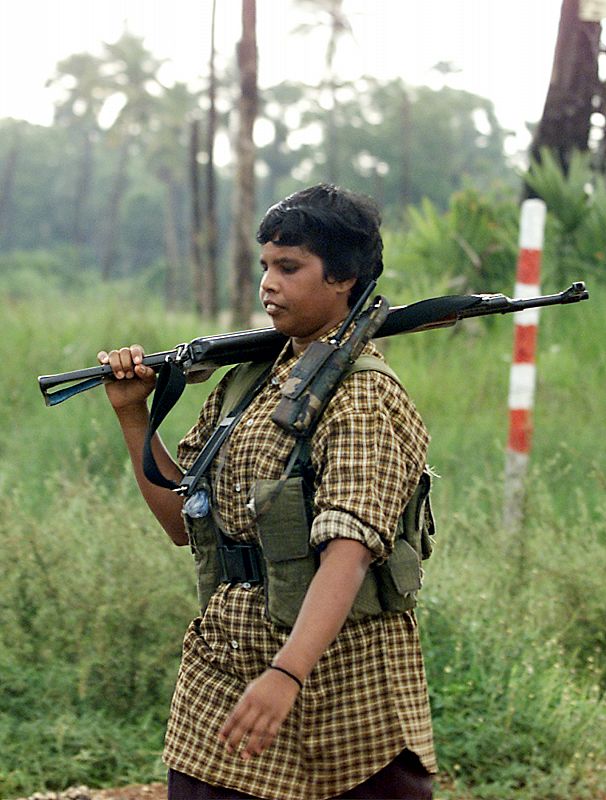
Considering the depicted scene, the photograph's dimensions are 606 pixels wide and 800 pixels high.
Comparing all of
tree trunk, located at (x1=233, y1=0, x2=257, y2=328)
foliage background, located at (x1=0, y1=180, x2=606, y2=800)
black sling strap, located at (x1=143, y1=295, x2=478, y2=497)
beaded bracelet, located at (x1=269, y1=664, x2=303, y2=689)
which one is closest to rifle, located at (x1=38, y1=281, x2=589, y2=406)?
black sling strap, located at (x1=143, y1=295, x2=478, y2=497)

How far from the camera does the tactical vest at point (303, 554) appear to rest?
243 centimetres

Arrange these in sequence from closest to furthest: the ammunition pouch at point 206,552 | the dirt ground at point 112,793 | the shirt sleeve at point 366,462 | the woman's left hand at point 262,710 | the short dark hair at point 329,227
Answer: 1. the woman's left hand at point 262,710
2. the shirt sleeve at point 366,462
3. the short dark hair at point 329,227
4. the ammunition pouch at point 206,552
5. the dirt ground at point 112,793

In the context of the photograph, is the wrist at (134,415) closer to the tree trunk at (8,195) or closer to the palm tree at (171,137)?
the palm tree at (171,137)

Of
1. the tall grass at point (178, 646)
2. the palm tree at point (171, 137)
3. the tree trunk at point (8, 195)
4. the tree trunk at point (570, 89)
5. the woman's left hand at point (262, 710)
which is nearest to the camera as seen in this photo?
the woman's left hand at point (262, 710)

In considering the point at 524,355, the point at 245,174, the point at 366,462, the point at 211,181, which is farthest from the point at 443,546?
the point at 211,181

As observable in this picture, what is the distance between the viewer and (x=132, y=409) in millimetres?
2803

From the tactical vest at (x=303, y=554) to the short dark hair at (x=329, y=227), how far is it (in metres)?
0.19

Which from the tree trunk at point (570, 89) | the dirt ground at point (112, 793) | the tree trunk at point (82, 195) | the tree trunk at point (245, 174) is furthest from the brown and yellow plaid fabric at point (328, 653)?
the tree trunk at point (82, 195)

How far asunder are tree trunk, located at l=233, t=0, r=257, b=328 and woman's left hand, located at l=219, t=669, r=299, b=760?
1645 cm

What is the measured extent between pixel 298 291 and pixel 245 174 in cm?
1792

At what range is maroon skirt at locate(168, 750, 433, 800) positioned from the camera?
2523mm

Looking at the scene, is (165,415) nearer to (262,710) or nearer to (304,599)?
(304,599)

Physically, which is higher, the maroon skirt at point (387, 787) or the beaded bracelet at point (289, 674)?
the beaded bracelet at point (289, 674)

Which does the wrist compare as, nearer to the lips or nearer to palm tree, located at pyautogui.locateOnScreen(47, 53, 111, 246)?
the lips
